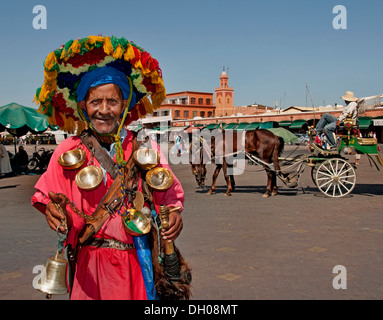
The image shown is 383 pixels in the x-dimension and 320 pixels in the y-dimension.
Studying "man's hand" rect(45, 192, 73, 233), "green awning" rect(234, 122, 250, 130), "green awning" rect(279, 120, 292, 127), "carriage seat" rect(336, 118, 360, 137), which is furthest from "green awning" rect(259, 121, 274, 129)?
"man's hand" rect(45, 192, 73, 233)

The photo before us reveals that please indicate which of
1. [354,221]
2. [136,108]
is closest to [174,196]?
[136,108]

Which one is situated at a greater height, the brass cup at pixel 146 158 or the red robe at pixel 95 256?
the brass cup at pixel 146 158

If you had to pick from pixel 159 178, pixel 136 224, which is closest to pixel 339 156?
pixel 159 178

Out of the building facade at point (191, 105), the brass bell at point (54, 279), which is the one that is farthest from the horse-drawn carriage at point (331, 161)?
Answer: the building facade at point (191, 105)

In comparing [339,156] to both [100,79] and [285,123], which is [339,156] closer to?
[100,79]

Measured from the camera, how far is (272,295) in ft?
13.5

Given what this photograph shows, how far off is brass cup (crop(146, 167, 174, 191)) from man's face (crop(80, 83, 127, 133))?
39cm

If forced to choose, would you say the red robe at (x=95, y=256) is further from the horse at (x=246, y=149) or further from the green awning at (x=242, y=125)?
the green awning at (x=242, y=125)

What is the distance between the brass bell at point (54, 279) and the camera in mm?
2008

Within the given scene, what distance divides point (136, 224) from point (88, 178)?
36cm

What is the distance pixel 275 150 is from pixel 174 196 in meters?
9.78

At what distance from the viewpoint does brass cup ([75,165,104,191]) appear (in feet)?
6.89

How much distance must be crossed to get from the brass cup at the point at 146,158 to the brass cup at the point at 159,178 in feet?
0.12

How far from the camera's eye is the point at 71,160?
84.6 inches
